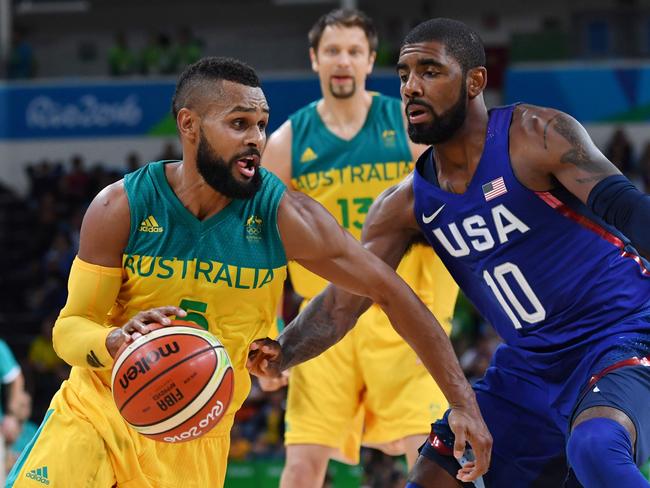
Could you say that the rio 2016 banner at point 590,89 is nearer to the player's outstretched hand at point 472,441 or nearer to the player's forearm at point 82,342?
the player's outstretched hand at point 472,441

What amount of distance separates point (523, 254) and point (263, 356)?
1153 millimetres

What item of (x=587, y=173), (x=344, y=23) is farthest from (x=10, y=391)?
(x=587, y=173)

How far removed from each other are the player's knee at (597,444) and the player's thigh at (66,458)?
5.81ft

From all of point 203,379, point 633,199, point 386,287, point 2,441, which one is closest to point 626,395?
point 633,199

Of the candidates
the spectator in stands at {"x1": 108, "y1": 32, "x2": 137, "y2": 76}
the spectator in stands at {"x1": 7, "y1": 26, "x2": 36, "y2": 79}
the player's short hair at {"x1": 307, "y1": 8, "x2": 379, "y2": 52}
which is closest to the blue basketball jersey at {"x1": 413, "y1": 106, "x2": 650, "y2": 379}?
the player's short hair at {"x1": 307, "y1": 8, "x2": 379, "y2": 52}

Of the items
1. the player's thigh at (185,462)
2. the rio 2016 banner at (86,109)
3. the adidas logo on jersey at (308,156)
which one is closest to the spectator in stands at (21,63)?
the rio 2016 banner at (86,109)

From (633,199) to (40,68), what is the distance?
2002cm

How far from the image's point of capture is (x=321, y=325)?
16.3ft

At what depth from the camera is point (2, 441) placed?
9.19m

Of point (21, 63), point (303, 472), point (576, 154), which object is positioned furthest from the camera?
point (21, 63)

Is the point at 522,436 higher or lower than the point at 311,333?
lower

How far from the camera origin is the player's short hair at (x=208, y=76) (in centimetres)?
441

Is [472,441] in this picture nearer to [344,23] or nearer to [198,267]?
[198,267]

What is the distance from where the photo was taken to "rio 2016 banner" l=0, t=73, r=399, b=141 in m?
19.2
